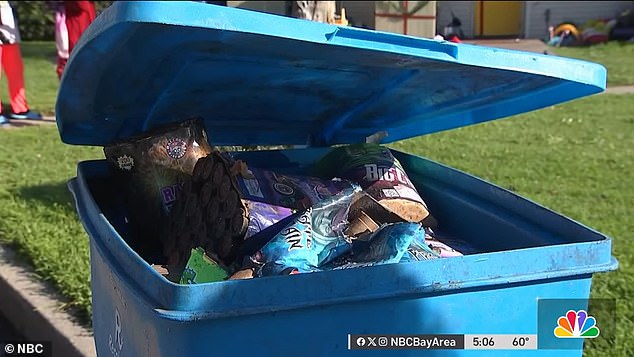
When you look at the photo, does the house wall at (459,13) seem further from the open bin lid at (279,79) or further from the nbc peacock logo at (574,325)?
the nbc peacock logo at (574,325)

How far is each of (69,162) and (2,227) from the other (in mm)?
1604

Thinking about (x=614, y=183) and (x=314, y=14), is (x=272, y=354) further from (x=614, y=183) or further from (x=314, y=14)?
(x=614, y=183)

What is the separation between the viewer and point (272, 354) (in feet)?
5.24

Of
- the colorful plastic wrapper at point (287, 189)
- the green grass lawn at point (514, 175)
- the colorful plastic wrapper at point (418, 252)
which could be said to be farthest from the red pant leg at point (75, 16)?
the colorful plastic wrapper at point (418, 252)

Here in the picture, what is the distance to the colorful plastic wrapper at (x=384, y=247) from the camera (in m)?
1.83

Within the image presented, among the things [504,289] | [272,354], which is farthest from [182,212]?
[504,289]

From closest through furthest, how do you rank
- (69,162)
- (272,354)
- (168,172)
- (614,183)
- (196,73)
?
(272,354) → (196,73) → (168,172) → (614,183) → (69,162)

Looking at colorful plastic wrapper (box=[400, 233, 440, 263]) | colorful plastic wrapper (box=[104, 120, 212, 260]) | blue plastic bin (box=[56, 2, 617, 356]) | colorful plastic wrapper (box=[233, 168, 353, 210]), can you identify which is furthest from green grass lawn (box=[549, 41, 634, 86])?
colorful plastic wrapper (box=[400, 233, 440, 263])

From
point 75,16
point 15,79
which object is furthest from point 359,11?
point 15,79

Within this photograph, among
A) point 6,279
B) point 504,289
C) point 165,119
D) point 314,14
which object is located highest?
point 314,14

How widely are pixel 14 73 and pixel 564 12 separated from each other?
49.5ft

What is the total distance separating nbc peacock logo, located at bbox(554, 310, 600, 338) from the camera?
69.2 inches

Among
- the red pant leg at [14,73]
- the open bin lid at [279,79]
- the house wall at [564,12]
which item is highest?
the house wall at [564,12]

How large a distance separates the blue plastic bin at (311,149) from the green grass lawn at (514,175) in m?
1.11
